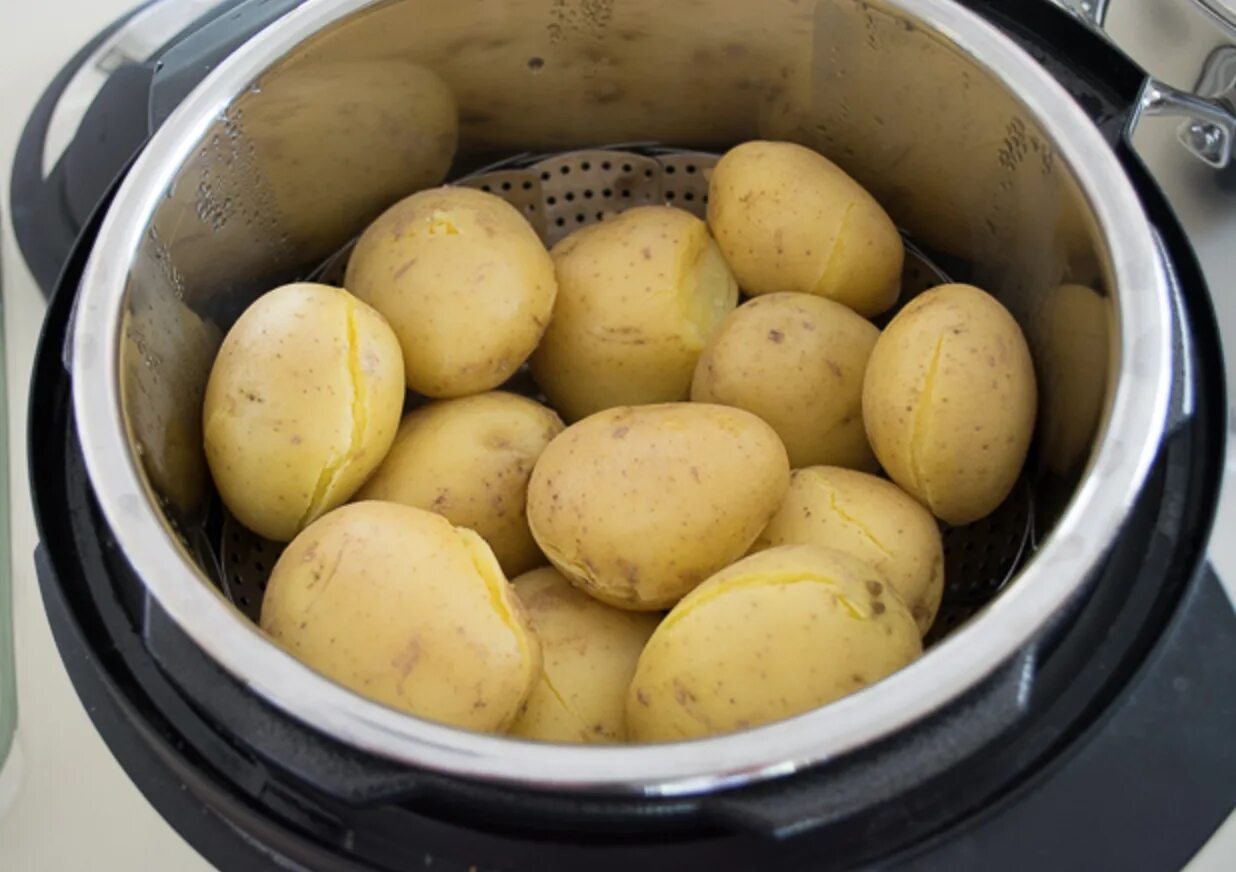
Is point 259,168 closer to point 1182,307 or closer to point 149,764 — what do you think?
point 149,764

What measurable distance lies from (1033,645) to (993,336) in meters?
0.19

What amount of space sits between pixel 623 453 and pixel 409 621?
0.41ft

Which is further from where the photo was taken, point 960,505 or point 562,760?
point 960,505

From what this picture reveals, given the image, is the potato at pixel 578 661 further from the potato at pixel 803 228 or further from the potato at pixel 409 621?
the potato at pixel 803 228

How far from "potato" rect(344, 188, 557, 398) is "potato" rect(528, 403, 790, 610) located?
9 centimetres

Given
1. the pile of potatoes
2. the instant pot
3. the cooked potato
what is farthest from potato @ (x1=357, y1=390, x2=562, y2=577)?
the cooked potato

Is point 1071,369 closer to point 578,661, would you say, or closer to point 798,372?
point 798,372

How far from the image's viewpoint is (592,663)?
52 cm

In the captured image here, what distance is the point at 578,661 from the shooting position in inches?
20.6

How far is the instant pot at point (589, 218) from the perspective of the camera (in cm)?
38

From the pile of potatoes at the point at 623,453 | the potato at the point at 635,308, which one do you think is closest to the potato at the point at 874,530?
the pile of potatoes at the point at 623,453

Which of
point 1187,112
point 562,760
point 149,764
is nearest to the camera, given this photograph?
point 562,760

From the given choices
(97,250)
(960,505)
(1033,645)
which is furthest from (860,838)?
(97,250)

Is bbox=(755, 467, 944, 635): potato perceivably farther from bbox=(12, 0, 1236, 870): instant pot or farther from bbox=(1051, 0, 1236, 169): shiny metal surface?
bbox=(1051, 0, 1236, 169): shiny metal surface
